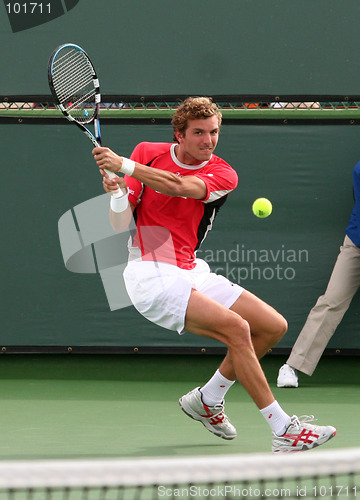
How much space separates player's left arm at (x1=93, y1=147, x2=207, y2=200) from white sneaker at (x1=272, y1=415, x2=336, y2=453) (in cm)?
105

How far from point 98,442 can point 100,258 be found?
1.91 m

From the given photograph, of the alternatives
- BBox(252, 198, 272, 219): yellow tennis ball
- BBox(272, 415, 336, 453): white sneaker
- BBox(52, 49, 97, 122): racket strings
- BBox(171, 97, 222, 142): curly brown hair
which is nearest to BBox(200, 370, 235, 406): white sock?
BBox(272, 415, 336, 453): white sneaker

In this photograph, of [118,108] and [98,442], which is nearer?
[98,442]

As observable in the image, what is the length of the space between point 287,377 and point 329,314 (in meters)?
0.45

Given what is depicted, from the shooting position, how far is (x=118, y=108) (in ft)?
19.7

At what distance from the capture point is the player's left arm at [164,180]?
3.85 metres

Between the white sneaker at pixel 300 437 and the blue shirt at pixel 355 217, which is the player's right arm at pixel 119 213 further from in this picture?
the blue shirt at pixel 355 217

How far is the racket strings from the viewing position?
4.38 meters

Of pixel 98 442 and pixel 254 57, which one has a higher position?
pixel 254 57

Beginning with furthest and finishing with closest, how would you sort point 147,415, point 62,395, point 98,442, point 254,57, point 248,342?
1. point 254,57
2. point 62,395
3. point 147,415
4. point 98,442
5. point 248,342

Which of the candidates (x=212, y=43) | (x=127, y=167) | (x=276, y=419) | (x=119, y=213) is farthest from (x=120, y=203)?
(x=212, y=43)

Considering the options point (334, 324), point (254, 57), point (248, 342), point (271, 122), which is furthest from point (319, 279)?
point (248, 342)

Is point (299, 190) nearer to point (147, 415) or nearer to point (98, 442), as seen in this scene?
point (147, 415)

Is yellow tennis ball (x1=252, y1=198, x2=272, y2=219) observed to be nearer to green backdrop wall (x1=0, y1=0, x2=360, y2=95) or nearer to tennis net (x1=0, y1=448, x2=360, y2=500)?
green backdrop wall (x1=0, y1=0, x2=360, y2=95)
